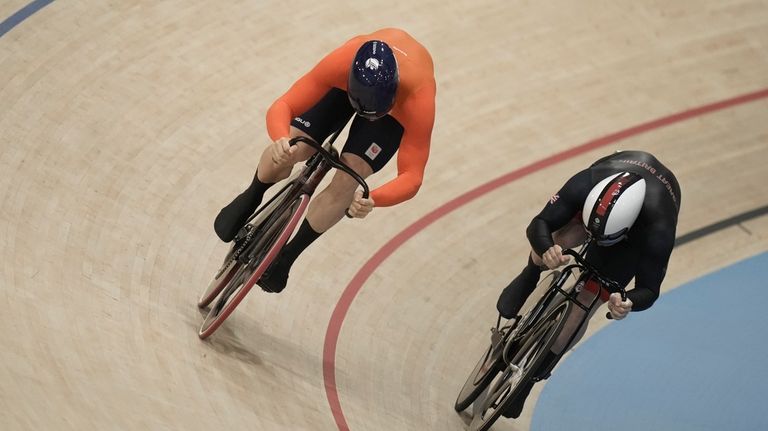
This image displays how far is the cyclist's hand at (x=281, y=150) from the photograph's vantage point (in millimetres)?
4270

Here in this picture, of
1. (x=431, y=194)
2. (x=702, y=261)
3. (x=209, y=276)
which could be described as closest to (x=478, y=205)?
(x=431, y=194)

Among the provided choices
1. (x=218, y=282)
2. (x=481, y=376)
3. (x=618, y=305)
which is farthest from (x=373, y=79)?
(x=481, y=376)

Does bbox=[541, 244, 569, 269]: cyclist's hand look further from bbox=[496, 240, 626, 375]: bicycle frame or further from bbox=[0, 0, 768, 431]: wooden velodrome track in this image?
bbox=[0, 0, 768, 431]: wooden velodrome track

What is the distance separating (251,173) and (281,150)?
2.04m

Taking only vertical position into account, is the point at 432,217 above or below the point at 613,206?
below

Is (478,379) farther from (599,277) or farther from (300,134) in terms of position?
(300,134)

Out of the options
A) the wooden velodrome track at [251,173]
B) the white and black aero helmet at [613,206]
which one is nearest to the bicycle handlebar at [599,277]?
the white and black aero helmet at [613,206]

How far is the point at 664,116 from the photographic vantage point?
777cm

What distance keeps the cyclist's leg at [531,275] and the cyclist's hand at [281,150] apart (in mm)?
1240

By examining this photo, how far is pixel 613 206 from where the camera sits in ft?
14.8

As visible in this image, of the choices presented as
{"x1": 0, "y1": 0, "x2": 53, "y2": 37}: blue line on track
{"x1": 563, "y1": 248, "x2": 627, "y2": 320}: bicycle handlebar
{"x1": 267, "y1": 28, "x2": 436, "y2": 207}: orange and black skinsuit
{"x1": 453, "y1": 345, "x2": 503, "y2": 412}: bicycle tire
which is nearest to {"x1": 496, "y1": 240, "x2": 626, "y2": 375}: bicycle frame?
{"x1": 563, "y1": 248, "x2": 627, "y2": 320}: bicycle handlebar

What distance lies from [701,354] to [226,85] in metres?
3.17

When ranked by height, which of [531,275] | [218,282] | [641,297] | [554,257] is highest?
[554,257]

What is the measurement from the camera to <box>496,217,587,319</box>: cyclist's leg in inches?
193
